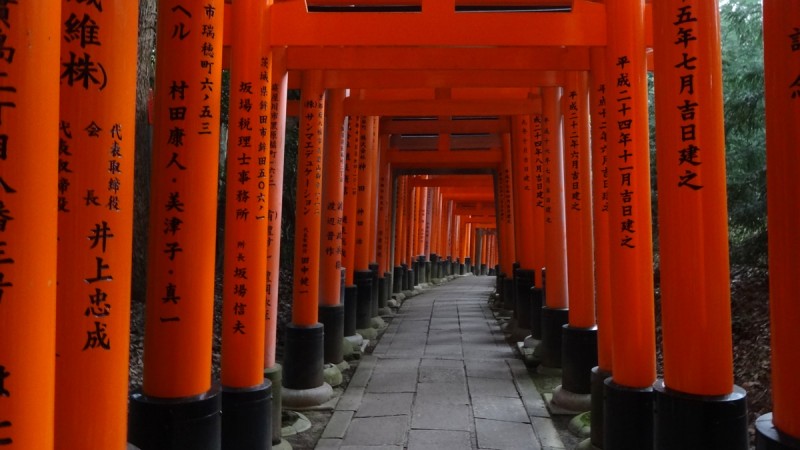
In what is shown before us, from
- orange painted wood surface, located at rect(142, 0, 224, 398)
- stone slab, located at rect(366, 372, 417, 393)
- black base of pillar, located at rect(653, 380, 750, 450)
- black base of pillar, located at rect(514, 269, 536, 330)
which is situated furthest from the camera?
black base of pillar, located at rect(514, 269, 536, 330)

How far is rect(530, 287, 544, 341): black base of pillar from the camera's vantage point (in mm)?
7410

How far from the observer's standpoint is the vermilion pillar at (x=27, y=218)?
1417 millimetres

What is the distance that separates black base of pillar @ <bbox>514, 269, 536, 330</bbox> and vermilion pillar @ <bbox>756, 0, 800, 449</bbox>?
6.21 meters

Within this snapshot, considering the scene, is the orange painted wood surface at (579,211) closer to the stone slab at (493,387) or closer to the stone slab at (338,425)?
the stone slab at (493,387)

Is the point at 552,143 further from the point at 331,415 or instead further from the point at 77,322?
the point at 77,322

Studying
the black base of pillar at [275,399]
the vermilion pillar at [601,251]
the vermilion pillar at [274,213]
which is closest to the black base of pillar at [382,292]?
the vermilion pillar at [274,213]

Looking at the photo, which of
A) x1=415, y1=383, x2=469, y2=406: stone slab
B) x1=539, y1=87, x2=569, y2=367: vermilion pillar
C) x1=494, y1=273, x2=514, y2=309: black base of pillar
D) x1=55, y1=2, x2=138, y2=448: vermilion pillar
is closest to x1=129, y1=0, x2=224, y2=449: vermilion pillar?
x1=55, y1=2, x2=138, y2=448: vermilion pillar

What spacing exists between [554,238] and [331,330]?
2.40 metres

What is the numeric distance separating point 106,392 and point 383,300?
30.9 ft

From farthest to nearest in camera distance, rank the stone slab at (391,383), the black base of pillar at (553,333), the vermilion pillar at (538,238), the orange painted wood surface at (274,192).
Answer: the vermilion pillar at (538,238), the black base of pillar at (553,333), the stone slab at (391,383), the orange painted wood surface at (274,192)

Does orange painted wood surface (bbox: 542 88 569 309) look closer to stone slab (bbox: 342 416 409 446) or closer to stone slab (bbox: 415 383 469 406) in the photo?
stone slab (bbox: 415 383 469 406)

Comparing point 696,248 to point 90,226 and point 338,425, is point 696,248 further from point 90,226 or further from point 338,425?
point 338,425

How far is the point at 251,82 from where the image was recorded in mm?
3918

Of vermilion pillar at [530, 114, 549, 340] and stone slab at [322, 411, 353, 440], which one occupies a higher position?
vermilion pillar at [530, 114, 549, 340]
